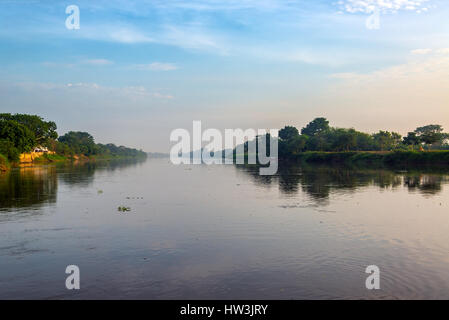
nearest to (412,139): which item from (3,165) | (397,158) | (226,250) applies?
(397,158)

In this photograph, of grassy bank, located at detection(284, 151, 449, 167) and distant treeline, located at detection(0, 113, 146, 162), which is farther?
grassy bank, located at detection(284, 151, 449, 167)

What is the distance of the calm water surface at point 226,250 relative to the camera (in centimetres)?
948

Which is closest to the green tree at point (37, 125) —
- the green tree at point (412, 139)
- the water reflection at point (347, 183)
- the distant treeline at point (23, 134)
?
the distant treeline at point (23, 134)

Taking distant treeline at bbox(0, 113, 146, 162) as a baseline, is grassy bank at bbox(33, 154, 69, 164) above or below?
below

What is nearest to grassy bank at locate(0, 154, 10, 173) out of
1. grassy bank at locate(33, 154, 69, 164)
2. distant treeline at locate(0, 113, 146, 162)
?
distant treeline at locate(0, 113, 146, 162)

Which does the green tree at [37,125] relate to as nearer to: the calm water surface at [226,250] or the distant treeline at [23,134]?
the distant treeline at [23,134]

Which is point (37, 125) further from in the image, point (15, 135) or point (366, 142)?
point (366, 142)

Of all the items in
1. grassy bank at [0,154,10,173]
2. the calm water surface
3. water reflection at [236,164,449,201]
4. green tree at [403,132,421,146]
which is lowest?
the calm water surface

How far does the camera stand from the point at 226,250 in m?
13.4

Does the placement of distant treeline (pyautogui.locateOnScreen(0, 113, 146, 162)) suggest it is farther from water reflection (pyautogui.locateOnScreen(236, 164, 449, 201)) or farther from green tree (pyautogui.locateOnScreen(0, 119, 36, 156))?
water reflection (pyautogui.locateOnScreen(236, 164, 449, 201))

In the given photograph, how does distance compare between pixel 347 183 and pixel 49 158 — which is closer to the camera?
pixel 347 183

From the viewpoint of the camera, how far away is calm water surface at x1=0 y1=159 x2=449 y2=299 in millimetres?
9484
